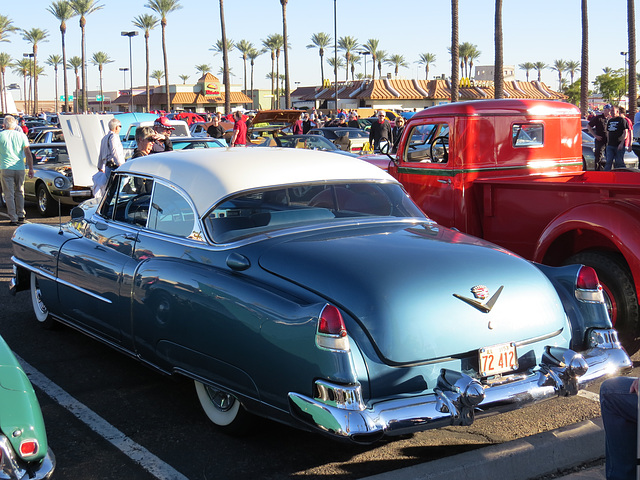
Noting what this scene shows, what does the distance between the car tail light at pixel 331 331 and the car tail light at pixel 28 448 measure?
1307mm

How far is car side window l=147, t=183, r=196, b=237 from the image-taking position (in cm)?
473

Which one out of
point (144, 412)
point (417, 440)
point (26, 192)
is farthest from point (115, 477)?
point (26, 192)

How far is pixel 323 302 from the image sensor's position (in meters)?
3.65

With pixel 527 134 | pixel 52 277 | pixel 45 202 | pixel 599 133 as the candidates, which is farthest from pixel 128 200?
pixel 599 133

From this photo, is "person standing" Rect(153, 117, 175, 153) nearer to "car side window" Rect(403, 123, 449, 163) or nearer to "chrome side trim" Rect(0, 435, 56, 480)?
"car side window" Rect(403, 123, 449, 163)

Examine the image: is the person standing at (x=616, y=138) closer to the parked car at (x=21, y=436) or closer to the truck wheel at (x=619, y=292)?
the truck wheel at (x=619, y=292)

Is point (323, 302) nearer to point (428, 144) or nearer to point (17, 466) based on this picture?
point (17, 466)

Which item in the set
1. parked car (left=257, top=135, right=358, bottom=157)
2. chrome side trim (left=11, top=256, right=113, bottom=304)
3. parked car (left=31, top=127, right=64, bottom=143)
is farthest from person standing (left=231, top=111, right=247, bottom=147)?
chrome side trim (left=11, top=256, right=113, bottom=304)

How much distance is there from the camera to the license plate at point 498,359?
3.85 metres

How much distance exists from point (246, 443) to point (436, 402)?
1312 mm

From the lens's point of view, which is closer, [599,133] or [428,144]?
[428,144]

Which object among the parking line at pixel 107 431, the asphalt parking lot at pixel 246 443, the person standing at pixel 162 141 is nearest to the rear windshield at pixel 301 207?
the asphalt parking lot at pixel 246 443

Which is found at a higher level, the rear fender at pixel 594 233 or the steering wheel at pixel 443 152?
the steering wheel at pixel 443 152

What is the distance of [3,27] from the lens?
7019 cm
